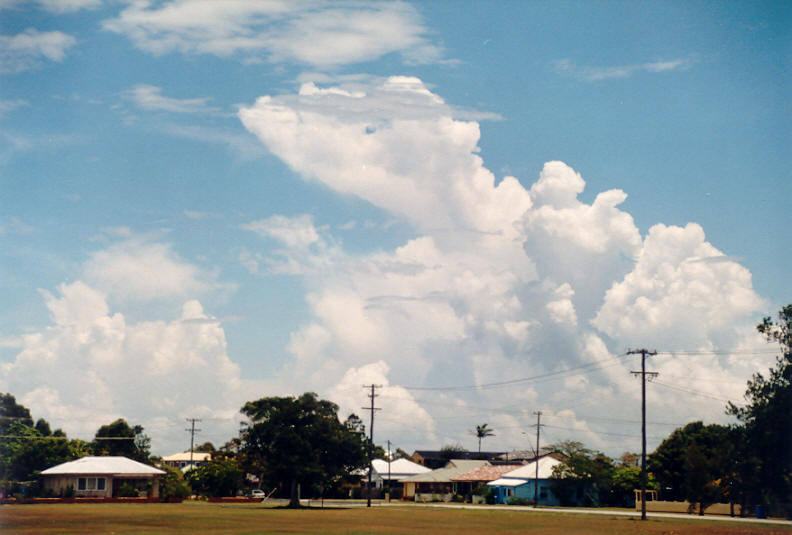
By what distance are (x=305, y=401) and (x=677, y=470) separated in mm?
47285

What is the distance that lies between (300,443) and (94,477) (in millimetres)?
33871

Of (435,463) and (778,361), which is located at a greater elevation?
(778,361)

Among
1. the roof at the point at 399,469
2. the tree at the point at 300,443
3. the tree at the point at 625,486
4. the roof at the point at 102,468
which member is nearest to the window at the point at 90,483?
the roof at the point at 102,468

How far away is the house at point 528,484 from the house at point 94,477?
156 feet

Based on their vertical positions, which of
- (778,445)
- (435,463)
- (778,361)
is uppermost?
(778,361)

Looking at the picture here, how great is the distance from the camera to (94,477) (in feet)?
350

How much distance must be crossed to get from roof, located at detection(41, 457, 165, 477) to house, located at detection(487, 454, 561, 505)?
47.6 metres

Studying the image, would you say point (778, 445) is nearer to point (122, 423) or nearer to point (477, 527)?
point (477, 527)

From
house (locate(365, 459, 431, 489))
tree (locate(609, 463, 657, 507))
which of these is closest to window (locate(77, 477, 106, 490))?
house (locate(365, 459, 431, 489))

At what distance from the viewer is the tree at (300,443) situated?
89125 millimetres

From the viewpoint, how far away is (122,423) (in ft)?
496

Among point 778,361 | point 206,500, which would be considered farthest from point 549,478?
point 778,361

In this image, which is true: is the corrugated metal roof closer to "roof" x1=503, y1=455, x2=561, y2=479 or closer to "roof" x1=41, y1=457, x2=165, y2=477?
"roof" x1=503, y1=455, x2=561, y2=479

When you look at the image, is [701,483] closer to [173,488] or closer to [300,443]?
[300,443]
